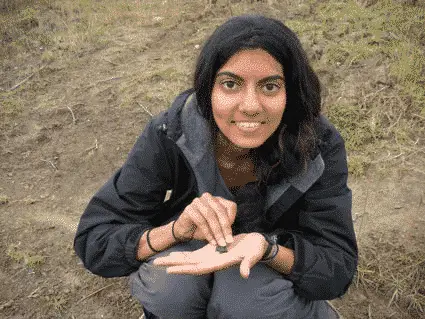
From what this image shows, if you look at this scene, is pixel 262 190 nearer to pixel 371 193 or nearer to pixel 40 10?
pixel 371 193

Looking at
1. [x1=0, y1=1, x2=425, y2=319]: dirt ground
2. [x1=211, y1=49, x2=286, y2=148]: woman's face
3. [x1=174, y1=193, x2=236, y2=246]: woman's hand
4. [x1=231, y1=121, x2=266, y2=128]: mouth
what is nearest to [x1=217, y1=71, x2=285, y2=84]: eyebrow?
[x1=211, y1=49, x2=286, y2=148]: woman's face

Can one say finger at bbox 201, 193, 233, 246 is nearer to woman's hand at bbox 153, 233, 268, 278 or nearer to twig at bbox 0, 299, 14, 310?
woman's hand at bbox 153, 233, 268, 278

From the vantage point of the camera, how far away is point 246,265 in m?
1.42

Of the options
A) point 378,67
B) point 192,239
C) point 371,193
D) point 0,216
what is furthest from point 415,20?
point 0,216

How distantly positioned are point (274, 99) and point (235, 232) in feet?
1.86

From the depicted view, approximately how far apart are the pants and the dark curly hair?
347 mm

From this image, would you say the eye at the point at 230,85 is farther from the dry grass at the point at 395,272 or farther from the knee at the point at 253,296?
the dry grass at the point at 395,272

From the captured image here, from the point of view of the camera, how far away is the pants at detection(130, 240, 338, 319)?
1567mm

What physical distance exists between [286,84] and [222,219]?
0.47 meters

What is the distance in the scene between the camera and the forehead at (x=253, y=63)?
1.43 m

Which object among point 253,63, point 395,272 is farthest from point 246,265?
point 395,272

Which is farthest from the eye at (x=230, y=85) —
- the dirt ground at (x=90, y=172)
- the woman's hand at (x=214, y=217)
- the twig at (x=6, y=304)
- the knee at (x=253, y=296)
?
the twig at (x=6, y=304)

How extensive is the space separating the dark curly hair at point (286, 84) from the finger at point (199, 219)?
29cm

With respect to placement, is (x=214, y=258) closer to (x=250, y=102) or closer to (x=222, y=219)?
(x=222, y=219)
